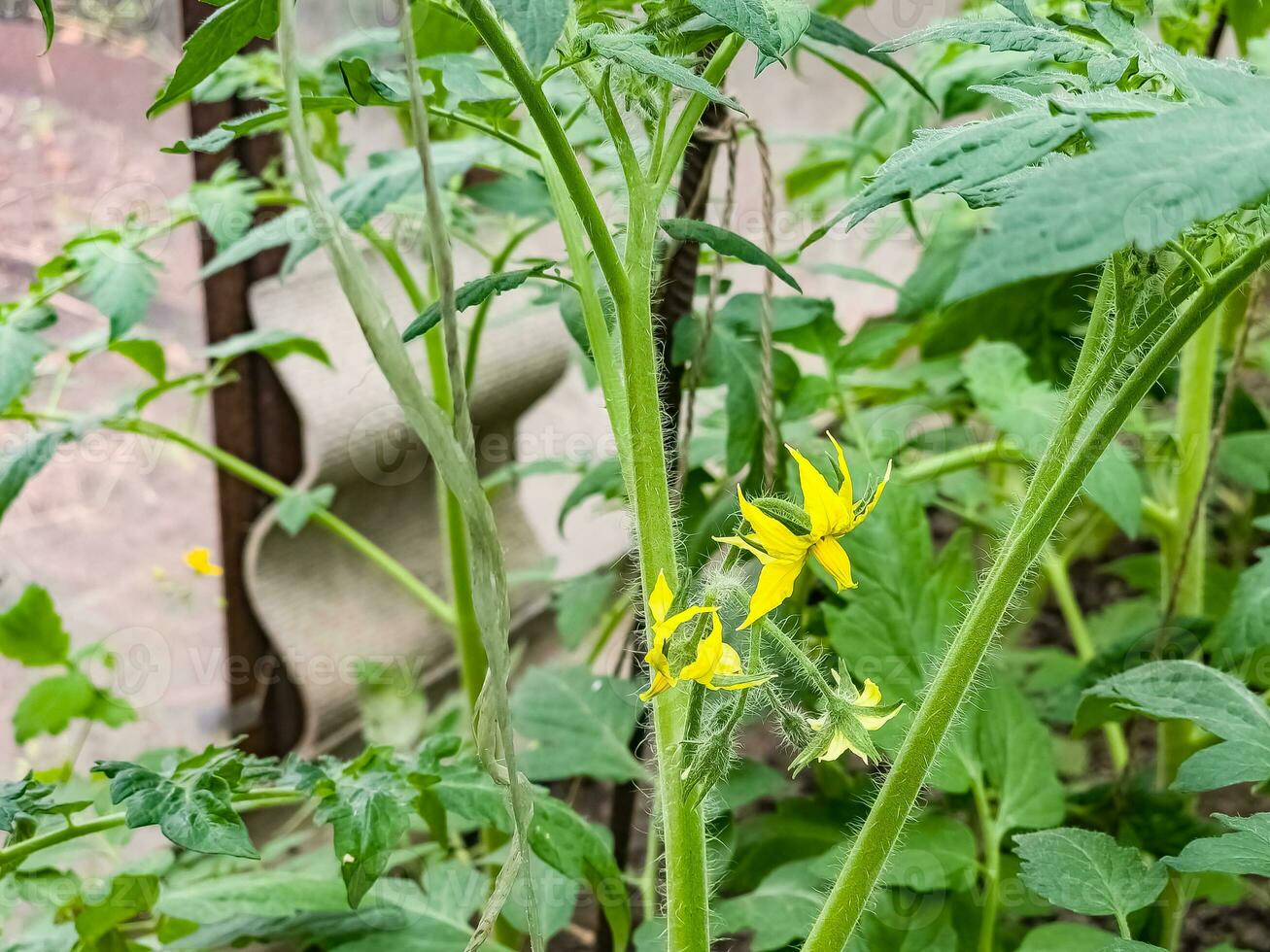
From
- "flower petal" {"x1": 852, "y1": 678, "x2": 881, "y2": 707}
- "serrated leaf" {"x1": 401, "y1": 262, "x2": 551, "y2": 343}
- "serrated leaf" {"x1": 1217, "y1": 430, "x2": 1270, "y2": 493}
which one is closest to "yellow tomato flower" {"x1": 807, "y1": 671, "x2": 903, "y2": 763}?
"flower petal" {"x1": 852, "y1": 678, "x2": 881, "y2": 707}

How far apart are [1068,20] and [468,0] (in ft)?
1.02

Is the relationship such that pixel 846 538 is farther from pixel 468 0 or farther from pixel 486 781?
pixel 468 0

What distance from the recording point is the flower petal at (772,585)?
43 centimetres

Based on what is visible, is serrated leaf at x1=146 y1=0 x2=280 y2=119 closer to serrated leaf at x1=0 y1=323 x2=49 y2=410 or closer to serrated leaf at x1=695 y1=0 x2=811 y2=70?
serrated leaf at x1=695 y1=0 x2=811 y2=70

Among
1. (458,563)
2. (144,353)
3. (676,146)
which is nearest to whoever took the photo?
(676,146)

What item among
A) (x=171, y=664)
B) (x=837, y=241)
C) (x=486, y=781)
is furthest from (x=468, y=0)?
(x=837, y=241)

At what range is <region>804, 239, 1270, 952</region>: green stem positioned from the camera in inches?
17.6

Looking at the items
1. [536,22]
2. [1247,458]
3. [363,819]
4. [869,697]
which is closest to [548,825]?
[363,819]

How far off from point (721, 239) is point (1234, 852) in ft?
1.23

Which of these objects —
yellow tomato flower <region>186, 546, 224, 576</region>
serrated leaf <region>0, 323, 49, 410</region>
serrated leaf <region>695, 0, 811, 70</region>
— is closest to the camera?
serrated leaf <region>695, 0, 811, 70</region>

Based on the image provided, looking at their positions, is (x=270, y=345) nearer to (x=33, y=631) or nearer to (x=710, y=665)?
(x=33, y=631)

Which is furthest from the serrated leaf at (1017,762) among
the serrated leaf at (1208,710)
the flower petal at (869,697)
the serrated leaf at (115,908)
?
the serrated leaf at (115,908)

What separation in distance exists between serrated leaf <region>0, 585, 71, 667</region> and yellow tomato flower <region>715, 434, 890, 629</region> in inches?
25.2

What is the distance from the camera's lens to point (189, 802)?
0.54m
